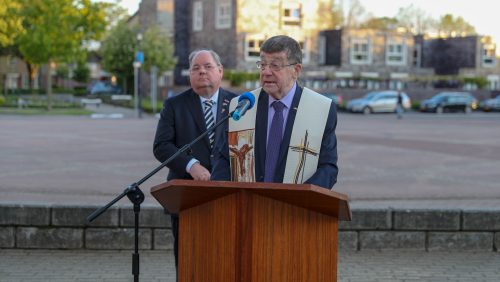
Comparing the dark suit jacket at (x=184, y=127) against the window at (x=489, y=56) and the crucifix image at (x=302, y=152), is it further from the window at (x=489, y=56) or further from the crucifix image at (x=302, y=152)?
the window at (x=489, y=56)

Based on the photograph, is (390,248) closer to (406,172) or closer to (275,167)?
(275,167)

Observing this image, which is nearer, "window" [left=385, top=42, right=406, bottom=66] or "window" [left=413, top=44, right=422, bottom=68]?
"window" [left=385, top=42, right=406, bottom=66]

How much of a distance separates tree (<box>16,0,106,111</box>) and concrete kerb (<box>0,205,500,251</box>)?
1520 inches

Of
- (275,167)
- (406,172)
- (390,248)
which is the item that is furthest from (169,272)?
(406,172)

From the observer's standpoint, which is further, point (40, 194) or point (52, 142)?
point (52, 142)

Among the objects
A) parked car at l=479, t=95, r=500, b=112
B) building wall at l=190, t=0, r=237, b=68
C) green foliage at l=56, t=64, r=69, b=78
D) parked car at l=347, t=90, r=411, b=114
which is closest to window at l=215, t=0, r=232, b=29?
building wall at l=190, t=0, r=237, b=68

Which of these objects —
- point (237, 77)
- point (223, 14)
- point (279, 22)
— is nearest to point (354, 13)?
point (279, 22)

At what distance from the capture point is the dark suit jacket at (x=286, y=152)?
404 cm

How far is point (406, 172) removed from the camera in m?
14.8

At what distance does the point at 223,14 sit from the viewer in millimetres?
60719

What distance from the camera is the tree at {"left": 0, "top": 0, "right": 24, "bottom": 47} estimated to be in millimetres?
40725

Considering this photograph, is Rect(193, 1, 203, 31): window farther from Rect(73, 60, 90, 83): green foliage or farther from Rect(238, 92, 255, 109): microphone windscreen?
Rect(238, 92, 255, 109): microphone windscreen

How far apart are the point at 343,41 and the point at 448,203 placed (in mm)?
56253

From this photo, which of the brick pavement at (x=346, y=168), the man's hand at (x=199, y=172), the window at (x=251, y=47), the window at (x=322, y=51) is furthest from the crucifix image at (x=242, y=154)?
the window at (x=322, y=51)
